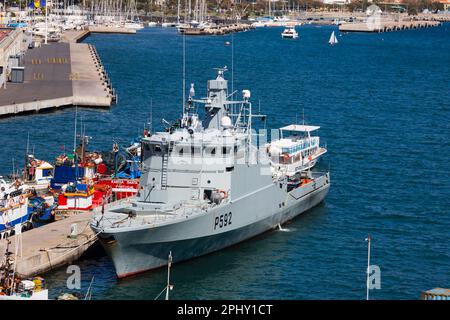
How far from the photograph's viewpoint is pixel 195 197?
1462 inches

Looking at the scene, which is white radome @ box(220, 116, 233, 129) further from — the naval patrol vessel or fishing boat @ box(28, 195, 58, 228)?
fishing boat @ box(28, 195, 58, 228)

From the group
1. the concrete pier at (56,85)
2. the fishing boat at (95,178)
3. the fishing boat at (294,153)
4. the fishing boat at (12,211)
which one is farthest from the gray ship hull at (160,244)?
the concrete pier at (56,85)

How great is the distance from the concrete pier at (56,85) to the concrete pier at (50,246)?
129 ft

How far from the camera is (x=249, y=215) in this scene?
3941 centimetres

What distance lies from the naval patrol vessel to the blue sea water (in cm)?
82

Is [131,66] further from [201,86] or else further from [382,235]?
[382,235]

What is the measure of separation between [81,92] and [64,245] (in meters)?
53.4

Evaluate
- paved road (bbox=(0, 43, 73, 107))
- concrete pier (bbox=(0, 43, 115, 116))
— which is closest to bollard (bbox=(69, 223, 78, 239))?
concrete pier (bbox=(0, 43, 115, 116))

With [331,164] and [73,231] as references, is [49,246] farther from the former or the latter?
[331,164]

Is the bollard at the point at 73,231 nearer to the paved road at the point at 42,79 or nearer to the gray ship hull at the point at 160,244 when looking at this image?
the gray ship hull at the point at 160,244

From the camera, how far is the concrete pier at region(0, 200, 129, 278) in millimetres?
32816

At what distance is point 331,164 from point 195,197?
23.4m

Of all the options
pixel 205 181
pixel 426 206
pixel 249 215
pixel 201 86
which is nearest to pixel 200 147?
pixel 205 181

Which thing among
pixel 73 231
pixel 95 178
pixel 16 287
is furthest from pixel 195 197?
pixel 16 287
